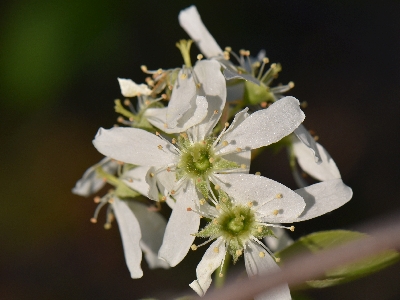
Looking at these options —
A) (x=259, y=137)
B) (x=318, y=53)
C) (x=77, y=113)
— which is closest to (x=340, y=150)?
(x=318, y=53)

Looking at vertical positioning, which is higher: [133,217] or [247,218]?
[133,217]

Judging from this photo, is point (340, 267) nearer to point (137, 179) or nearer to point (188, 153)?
point (188, 153)

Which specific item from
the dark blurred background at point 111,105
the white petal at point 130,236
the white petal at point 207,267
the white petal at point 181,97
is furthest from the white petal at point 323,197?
the dark blurred background at point 111,105

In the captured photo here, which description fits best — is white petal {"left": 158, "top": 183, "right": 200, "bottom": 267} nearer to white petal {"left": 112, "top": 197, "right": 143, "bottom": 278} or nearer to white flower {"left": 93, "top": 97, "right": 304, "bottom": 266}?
white flower {"left": 93, "top": 97, "right": 304, "bottom": 266}

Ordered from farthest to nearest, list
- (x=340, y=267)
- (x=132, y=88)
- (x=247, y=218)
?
(x=132, y=88) < (x=247, y=218) < (x=340, y=267)

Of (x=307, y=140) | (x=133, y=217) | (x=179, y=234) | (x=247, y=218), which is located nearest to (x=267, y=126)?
(x=307, y=140)

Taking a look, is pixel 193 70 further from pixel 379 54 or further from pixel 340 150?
pixel 379 54

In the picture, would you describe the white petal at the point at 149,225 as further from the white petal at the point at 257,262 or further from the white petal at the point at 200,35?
the white petal at the point at 200,35
